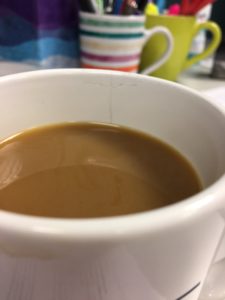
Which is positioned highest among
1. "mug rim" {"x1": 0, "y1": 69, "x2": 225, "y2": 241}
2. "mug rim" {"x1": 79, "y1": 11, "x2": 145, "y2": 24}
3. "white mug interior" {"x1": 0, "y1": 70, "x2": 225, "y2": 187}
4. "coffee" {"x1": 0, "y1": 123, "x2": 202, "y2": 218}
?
"mug rim" {"x1": 79, "y1": 11, "x2": 145, "y2": 24}

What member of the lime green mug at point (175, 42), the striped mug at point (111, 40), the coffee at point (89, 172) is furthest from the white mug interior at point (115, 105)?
the lime green mug at point (175, 42)

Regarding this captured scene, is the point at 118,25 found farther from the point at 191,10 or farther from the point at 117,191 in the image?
the point at 117,191

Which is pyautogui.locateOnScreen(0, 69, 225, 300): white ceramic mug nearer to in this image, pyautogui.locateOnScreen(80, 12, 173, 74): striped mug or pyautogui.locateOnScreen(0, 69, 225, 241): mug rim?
pyautogui.locateOnScreen(0, 69, 225, 241): mug rim

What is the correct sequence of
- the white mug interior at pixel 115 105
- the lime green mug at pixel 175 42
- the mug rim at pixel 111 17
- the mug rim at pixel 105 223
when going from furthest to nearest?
the lime green mug at pixel 175 42 → the mug rim at pixel 111 17 → the white mug interior at pixel 115 105 → the mug rim at pixel 105 223

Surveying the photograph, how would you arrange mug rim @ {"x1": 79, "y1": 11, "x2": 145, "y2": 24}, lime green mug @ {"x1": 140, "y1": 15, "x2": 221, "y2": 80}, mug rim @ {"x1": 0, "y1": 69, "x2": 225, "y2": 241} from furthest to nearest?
lime green mug @ {"x1": 140, "y1": 15, "x2": 221, "y2": 80}, mug rim @ {"x1": 79, "y1": 11, "x2": 145, "y2": 24}, mug rim @ {"x1": 0, "y1": 69, "x2": 225, "y2": 241}

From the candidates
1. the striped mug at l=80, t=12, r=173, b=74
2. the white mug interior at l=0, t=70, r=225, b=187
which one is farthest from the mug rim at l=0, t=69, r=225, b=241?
the striped mug at l=80, t=12, r=173, b=74

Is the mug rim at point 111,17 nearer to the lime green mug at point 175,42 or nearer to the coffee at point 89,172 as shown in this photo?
the lime green mug at point 175,42

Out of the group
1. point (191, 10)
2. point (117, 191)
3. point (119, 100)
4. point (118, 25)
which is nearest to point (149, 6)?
point (191, 10)
